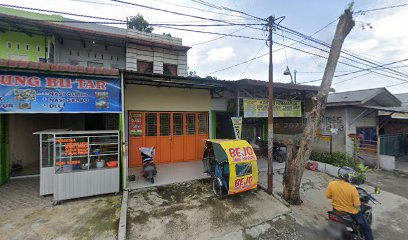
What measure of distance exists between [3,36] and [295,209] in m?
13.8

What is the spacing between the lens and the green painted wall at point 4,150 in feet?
21.3

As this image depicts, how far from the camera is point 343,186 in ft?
11.6

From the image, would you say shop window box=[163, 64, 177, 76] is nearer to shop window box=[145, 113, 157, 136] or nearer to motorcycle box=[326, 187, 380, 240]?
shop window box=[145, 113, 157, 136]

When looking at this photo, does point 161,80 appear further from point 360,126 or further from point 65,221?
point 360,126

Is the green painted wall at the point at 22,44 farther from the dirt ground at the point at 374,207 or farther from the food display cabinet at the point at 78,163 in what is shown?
the dirt ground at the point at 374,207

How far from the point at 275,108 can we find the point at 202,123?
3599 millimetres

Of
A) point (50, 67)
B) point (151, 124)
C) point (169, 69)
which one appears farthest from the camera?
point (169, 69)

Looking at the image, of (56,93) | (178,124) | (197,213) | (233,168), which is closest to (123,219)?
(197,213)

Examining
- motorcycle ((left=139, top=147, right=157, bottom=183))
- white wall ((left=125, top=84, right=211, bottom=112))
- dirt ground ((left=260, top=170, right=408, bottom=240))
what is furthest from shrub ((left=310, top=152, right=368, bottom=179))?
motorcycle ((left=139, top=147, right=157, bottom=183))

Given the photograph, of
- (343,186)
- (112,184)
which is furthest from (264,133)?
(112,184)

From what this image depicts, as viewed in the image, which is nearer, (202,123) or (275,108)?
(275,108)

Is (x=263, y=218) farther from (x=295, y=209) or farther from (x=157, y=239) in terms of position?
(x=157, y=239)

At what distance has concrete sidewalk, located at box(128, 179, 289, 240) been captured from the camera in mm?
4094

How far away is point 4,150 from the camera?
671 cm
